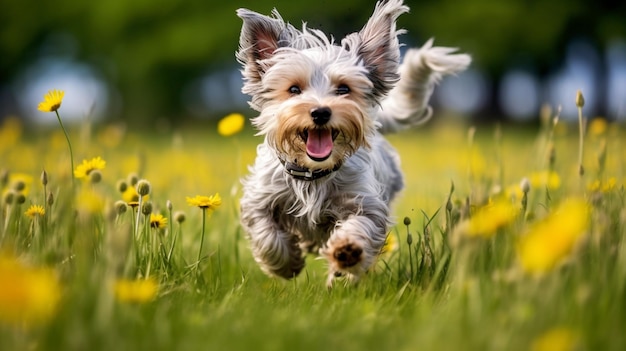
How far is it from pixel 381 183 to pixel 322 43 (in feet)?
2.94

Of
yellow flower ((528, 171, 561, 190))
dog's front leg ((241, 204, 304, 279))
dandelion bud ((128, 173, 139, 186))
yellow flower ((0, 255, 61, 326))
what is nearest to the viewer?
yellow flower ((0, 255, 61, 326))

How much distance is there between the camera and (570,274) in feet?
8.89

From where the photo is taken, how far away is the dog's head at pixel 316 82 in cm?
386

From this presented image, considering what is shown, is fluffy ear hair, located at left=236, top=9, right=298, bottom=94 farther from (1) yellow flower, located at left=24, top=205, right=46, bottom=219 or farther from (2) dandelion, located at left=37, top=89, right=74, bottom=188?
(1) yellow flower, located at left=24, top=205, right=46, bottom=219

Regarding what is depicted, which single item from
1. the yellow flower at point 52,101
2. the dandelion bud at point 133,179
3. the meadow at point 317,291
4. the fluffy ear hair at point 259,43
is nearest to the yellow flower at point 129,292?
the meadow at point 317,291

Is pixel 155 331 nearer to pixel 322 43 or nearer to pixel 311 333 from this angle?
pixel 311 333

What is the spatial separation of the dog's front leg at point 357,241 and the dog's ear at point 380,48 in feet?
2.17

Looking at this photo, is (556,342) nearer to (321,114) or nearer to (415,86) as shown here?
(321,114)

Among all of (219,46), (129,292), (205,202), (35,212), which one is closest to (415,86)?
(205,202)

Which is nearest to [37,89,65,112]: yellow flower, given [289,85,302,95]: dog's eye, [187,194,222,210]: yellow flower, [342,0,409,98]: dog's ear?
[187,194,222,210]: yellow flower

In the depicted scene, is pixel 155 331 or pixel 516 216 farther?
pixel 516 216

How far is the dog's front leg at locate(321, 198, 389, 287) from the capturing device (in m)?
3.42

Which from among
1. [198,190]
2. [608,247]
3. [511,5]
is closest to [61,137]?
[198,190]

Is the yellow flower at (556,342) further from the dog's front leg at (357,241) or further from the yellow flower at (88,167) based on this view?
the yellow flower at (88,167)
